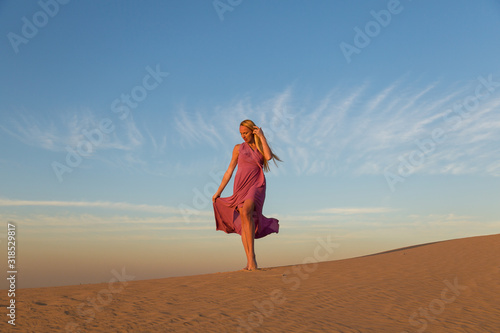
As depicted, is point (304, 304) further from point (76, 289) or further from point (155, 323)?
point (76, 289)

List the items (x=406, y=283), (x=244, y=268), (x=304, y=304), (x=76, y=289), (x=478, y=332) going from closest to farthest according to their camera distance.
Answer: (x=478, y=332) → (x=304, y=304) → (x=76, y=289) → (x=406, y=283) → (x=244, y=268)

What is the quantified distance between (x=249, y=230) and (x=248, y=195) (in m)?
0.70

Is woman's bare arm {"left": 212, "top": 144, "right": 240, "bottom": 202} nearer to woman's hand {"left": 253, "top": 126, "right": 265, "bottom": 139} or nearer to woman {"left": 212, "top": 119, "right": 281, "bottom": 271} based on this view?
woman {"left": 212, "top": 119, "right": 281, "bottom": 271}

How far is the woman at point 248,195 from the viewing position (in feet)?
30.1

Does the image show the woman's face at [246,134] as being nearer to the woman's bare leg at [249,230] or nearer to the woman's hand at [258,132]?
the woman's hand at [258,132]

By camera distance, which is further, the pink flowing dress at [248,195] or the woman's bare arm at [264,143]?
the pink flowing dress at [248,195]

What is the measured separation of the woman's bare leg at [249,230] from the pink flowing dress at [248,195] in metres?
0.18

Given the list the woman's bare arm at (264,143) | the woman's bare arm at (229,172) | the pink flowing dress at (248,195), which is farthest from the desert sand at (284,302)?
the woman's bare arm at (264,143)

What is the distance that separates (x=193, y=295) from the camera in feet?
23.1

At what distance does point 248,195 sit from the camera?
9.25m

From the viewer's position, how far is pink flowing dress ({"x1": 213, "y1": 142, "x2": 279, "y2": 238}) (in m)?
9.38

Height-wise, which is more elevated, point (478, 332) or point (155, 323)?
point (155, 323)

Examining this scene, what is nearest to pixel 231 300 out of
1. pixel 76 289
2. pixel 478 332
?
pixel 76 289

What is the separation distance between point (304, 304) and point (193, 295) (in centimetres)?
171
